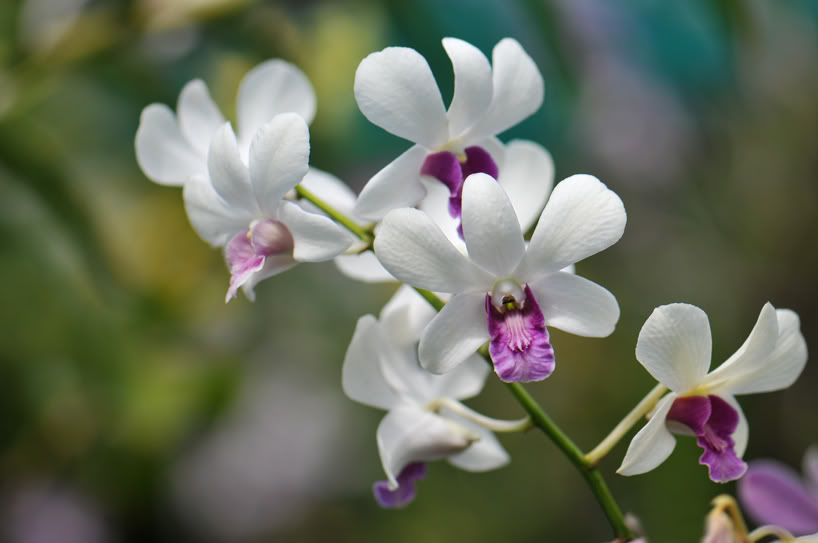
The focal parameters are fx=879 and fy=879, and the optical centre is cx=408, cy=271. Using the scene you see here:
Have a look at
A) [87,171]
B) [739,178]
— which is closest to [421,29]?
[87,171]

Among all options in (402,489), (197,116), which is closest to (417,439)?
(402,489)

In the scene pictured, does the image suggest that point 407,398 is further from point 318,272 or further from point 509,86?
point 318,272

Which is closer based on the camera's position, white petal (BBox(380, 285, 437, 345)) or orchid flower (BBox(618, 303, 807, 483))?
orchid flower (BBox(618, 303, 807, 483))

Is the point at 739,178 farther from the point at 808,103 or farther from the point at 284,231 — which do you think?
the point at 284,231

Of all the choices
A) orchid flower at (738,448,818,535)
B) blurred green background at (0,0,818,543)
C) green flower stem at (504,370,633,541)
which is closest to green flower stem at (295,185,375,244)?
green flower stem at (504,370,633,541)

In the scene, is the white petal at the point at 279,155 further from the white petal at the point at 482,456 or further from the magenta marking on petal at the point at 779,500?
the magenta marking on petal at the point at 779,500

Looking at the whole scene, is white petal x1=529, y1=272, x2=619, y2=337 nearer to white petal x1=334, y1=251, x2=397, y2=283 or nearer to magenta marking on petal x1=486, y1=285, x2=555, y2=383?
magenta marking on petal x1=486, y1=285, x2=555, y2=383

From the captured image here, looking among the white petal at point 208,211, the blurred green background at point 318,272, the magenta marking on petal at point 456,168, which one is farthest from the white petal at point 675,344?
the blurred green background at point 318,272
